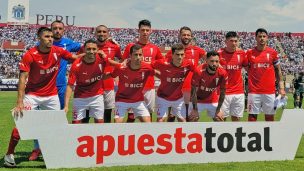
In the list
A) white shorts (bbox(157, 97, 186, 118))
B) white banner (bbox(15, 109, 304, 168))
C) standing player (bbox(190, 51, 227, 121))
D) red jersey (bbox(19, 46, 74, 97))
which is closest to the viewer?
white banner (bbox(15, 109, 304, 168))

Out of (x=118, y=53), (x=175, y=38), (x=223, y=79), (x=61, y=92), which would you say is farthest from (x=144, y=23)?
(x=175, y=38)

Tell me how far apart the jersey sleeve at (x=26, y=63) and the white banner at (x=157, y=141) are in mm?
869

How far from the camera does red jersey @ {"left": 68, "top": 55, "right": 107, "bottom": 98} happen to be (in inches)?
313

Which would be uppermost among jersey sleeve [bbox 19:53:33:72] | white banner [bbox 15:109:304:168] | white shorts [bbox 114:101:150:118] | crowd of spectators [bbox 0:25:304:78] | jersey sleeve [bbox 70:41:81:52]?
crowd of spectators [bbox 0:25:304:78]

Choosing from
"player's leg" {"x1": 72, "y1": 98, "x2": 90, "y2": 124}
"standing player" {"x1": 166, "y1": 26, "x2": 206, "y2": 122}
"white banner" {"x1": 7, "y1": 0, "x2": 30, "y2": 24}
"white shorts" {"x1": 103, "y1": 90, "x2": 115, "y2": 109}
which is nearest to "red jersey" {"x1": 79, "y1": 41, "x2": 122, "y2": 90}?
"white shorts" {"x1": 103, "y1": 90, "x2": 115, "y2": 109}

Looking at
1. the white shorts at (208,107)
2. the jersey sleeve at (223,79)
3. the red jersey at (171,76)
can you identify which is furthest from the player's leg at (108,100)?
the jersey sleeve at (223,79)

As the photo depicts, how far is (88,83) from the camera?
317 inches

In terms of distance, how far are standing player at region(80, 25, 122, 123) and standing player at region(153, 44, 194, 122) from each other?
104cm

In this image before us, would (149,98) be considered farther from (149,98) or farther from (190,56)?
(190,56)

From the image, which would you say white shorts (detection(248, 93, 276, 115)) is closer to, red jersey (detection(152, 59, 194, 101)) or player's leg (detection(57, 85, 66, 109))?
red jersey (detection(152, 59, 194, 101))

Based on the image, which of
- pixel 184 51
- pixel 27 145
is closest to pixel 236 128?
pixel 184 51

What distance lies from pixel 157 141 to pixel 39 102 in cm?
224

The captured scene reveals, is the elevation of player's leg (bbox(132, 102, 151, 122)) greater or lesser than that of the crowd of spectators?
lesser

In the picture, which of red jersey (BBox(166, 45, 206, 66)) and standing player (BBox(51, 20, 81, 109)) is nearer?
standing player (BBox(51, 20, 81, 109))
